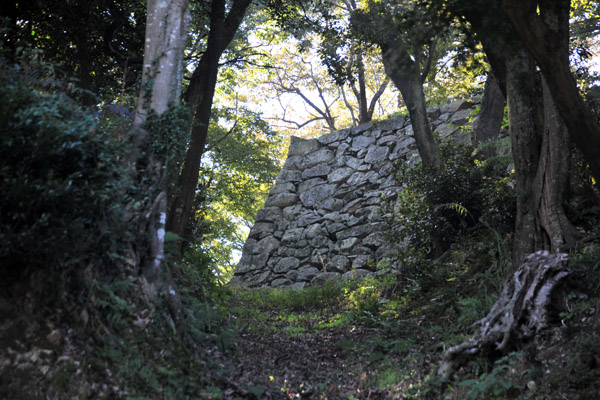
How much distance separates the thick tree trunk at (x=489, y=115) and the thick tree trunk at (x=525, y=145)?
4.43 m

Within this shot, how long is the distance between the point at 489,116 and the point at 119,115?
30.5 feet

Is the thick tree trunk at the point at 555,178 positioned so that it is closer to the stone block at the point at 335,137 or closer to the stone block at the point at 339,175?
the stone block at the point at 339,175

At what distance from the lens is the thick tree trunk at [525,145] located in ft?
22.8

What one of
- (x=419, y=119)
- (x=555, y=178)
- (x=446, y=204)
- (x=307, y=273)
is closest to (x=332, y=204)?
(x=307, y=273)

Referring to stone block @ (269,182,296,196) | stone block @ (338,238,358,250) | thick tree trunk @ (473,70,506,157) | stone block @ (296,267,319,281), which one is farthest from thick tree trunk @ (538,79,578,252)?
stone block @ (269,182,296,196)

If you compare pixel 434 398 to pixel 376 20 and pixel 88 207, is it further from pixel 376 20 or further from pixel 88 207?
pixel 376 20

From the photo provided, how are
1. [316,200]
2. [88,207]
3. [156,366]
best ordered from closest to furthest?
[88,207], [156,366], [316,200]

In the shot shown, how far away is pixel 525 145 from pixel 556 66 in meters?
2.93

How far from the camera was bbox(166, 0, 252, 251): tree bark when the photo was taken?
8.57m

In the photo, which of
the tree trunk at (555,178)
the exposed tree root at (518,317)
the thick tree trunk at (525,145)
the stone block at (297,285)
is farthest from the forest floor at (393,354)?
the stone block at (297,285)

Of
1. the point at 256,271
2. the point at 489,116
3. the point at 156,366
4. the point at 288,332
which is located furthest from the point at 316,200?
the point at 156,366

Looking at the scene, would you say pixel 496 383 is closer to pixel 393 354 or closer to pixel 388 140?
pixel 393 354

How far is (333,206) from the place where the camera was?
15.7 metres

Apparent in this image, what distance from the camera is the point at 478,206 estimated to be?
359 inches
